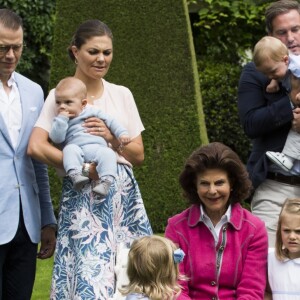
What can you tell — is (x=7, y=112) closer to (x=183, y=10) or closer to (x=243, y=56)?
(x=183, y=10)

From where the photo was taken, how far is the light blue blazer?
16.3ft

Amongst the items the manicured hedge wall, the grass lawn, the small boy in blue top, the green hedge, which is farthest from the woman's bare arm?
the green hedge

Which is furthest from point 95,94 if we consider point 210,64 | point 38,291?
point 210,64

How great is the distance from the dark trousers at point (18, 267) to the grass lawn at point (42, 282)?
8.71ft

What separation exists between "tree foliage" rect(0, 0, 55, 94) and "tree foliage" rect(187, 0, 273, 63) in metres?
2.00

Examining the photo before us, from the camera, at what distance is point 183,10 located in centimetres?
985

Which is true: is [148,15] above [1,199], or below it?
above

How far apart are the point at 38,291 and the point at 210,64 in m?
5.61

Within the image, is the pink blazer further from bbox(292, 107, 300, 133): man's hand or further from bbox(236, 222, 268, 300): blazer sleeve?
bbox(292, 107, 300, 133): man's hand

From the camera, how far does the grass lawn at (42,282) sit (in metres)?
7.85

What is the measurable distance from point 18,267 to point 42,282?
3.34m

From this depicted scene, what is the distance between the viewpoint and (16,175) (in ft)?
16.4

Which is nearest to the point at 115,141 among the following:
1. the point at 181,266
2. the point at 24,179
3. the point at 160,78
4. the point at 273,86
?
the point at 24,179

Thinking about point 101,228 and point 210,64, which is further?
point 210,64
